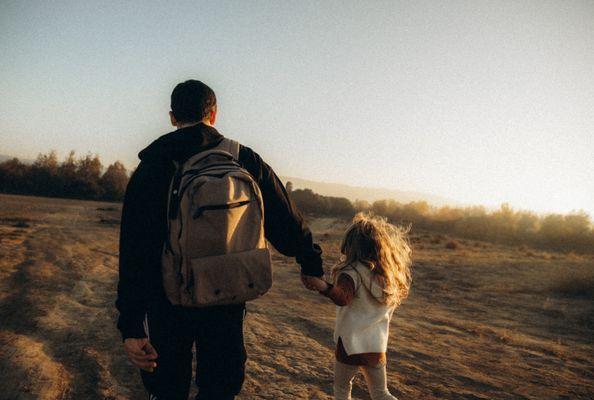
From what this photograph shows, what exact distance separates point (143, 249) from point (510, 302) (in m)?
8.51

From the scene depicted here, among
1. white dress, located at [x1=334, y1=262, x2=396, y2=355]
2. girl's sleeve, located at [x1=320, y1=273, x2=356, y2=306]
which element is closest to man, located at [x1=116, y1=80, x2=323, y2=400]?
girl's sleeve, located at [x1=320, y1=273, x2=356, y2=306]

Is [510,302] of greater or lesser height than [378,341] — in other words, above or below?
below

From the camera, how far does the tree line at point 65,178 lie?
75.3ft

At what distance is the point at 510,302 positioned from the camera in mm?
7797

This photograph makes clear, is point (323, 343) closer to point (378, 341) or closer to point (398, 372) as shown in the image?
point (398, 372)

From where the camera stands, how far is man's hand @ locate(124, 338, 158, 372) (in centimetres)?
158

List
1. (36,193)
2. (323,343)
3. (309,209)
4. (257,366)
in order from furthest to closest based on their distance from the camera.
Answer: (309,209)
(36,193)
(323,343)
(257,366)

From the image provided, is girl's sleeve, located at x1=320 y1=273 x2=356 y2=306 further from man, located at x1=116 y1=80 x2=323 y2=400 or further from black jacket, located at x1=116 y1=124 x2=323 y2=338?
black jacket, located at x1=116 y1=124 x2=323 y2=338

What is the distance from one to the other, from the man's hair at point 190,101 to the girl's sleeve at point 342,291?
1.22 metres

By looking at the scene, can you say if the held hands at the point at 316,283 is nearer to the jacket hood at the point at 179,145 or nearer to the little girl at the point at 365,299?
the little girl at the point at 365,299

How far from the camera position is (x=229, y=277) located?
1568mm

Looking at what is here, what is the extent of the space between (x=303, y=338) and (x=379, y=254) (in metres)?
2.58

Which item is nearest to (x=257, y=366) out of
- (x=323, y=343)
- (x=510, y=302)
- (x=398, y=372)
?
(x=323, y=343)

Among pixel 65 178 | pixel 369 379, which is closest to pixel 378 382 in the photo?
pixel 369 379
